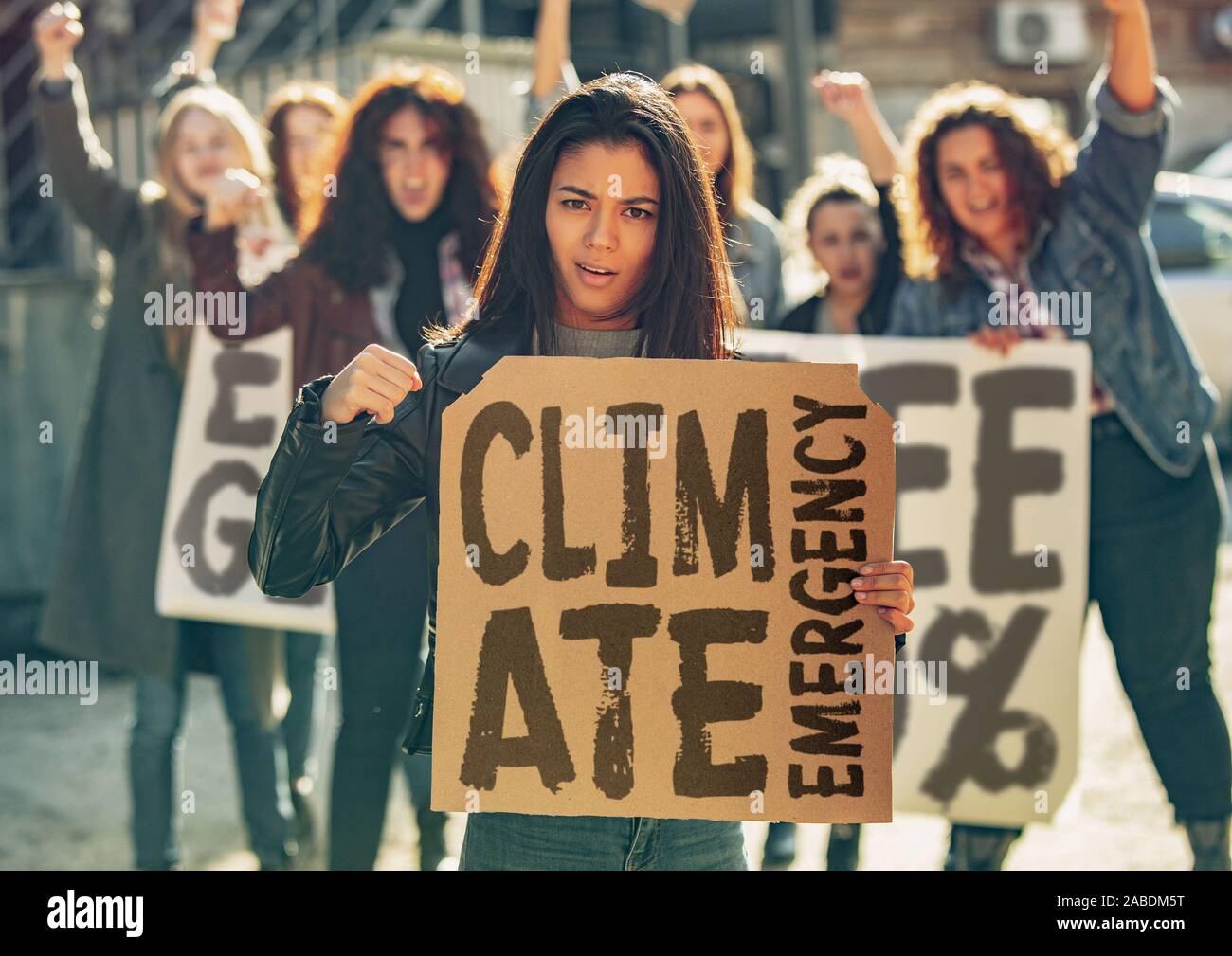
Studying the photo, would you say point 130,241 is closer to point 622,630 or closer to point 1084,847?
point 622,630

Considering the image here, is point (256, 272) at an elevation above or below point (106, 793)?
above

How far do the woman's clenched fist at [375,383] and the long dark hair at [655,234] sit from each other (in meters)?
0.26

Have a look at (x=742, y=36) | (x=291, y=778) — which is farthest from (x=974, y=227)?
(x=742, y=36)

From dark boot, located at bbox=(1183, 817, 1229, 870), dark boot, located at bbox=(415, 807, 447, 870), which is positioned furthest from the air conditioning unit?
dark boot, located at bbox=(415, 807, 447, 870)

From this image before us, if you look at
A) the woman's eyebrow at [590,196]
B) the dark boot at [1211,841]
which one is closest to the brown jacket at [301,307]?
the woman's eyebrow at [590,196]

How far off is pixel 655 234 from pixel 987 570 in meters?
1.80

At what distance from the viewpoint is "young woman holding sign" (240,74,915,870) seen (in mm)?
2125

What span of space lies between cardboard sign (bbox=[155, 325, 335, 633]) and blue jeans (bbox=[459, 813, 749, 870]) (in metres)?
1.71

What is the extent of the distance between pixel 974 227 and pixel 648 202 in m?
1.61

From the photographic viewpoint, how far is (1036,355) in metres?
3.62

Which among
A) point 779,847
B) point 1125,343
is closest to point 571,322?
point 1125,343

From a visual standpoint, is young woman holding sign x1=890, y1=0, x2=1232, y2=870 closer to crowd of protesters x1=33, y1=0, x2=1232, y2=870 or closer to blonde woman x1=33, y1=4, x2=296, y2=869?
crowd of protesters x1=33, y1=0, x2=1232, y2=870

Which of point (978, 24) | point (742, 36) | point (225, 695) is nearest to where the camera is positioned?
point (225, 695)

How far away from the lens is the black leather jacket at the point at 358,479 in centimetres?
204
